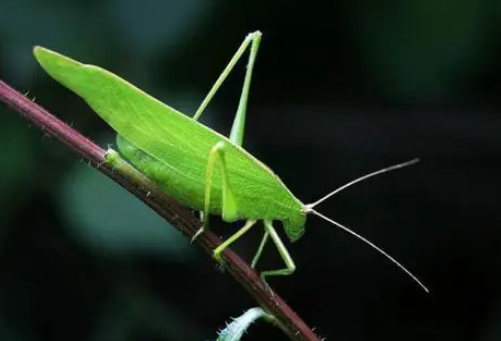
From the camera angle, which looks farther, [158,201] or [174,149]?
[174,149]

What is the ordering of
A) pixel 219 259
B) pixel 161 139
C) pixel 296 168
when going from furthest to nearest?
pixel 296 168, pixel 161 139, pixel 219 259

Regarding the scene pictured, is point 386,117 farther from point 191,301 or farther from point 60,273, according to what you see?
point 60,273

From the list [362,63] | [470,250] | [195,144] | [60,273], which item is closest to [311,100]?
[362,63]

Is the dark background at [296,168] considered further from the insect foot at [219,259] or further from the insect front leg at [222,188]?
the insect foot at [219,259]

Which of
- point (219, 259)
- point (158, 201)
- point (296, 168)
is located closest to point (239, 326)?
point (219, 259)

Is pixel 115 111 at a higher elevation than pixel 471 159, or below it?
higher

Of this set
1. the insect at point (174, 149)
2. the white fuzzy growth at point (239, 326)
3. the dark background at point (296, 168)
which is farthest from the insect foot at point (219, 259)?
the dark background at point (296, 168)

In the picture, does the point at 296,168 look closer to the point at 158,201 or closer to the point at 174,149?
the point at 174,149
